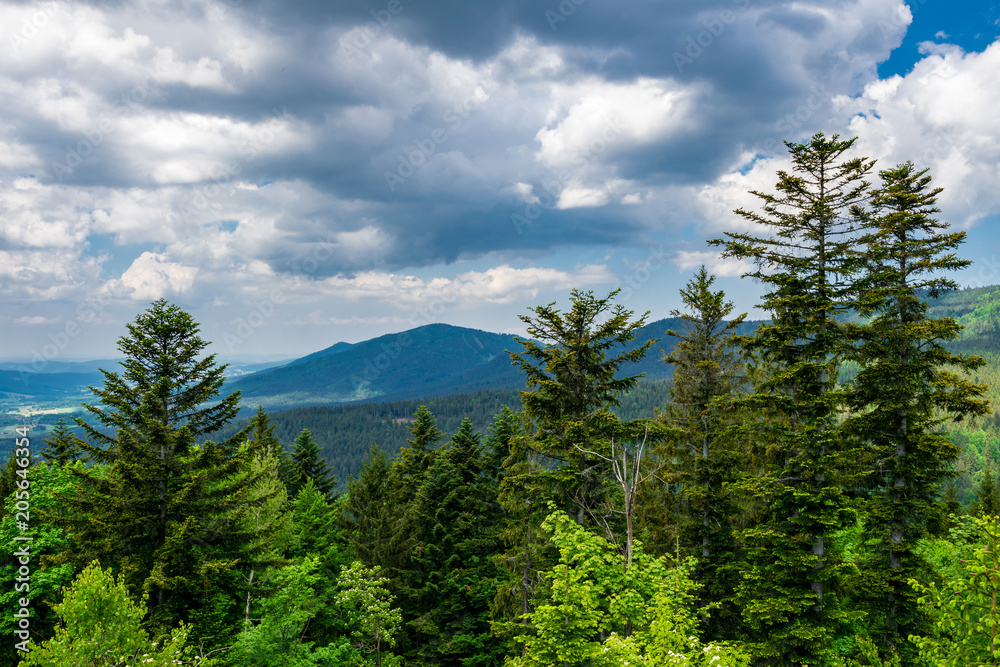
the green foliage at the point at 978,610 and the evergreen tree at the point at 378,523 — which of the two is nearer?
the green foliage at the point at 978,610

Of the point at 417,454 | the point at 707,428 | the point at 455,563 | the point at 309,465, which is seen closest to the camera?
the point at 707,428

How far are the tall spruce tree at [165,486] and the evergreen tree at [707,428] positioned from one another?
16.5m

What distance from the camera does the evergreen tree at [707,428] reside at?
1852 centimetres

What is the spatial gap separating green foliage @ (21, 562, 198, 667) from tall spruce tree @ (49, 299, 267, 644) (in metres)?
2.68

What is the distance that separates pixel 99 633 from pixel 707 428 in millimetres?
19909

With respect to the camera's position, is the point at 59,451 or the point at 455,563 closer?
the point at 455,563

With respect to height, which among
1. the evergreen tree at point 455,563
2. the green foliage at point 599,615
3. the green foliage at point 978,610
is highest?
the green foliage at point 978,610

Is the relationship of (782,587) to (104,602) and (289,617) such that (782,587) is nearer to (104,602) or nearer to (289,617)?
(289,617)

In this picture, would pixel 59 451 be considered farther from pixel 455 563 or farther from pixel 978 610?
pixel 978 610

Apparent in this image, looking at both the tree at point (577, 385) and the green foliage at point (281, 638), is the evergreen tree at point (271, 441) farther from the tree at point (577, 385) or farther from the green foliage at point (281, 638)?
the tree at point (577, 385)

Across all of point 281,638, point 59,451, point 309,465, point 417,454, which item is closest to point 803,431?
point 281,638

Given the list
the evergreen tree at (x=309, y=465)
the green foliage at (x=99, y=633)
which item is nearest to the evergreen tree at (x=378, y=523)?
the evergreen tree at (x=309, y=465)

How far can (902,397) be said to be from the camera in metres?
15.5

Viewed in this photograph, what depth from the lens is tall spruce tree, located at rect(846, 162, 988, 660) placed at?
49.2ft
